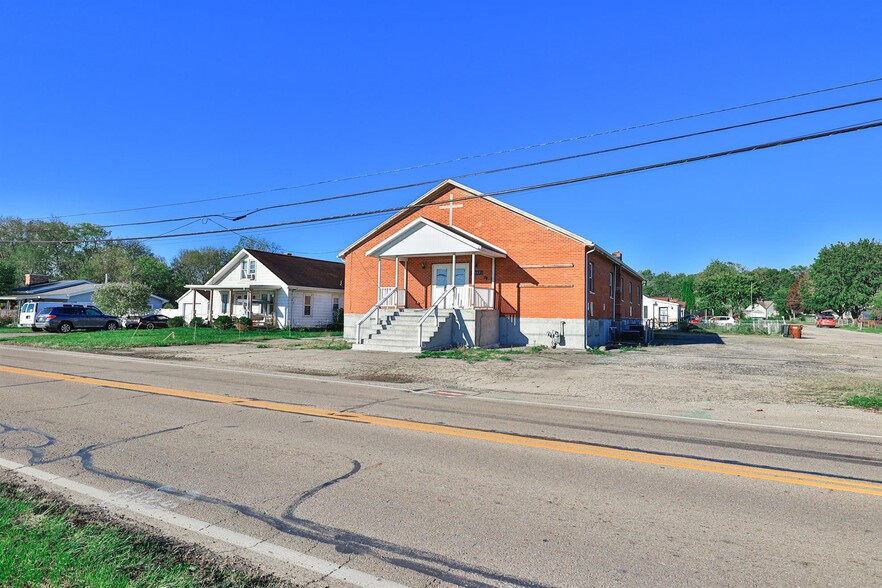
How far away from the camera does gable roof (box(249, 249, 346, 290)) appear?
3694cm

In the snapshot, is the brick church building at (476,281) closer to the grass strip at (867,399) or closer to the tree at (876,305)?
the grass strip at (867,399)

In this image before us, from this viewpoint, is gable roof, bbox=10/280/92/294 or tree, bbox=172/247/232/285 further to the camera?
tree, bbox=172/247/232/285

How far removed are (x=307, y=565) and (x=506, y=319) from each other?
20.6 metres

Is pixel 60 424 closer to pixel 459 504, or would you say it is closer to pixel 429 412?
pixel 429 412

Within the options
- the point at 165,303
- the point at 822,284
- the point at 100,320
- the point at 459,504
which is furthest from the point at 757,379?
the point at 822,284

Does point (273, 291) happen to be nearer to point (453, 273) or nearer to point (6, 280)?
point (453, 273)

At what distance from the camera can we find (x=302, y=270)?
39.8 m

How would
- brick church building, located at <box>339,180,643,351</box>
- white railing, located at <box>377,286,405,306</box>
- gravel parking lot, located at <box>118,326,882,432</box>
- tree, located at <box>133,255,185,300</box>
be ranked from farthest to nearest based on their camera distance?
tree, located at <box>133,255,185,300</box> → white railing, located at <box>377,286,405,306</box> → brick church building, located at <box>339,180,643,351</box> → gravel parking lot, located at <box>118,326,882,432</box>

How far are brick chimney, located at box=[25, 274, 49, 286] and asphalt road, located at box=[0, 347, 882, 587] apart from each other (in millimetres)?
63465

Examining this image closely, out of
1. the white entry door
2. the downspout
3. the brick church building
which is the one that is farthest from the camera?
the white entry door

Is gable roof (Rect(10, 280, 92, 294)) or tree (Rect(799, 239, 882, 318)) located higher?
tree (Rect(799, 239, 882, 318))

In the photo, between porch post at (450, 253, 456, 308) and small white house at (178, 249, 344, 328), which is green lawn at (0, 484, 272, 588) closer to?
porch post at (450, 253, 456, 308)

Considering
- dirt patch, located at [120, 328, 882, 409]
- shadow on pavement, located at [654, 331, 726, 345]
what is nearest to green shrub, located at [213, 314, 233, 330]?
dirt patch, located at [120, 328, 882, 409]

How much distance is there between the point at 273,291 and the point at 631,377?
Answer: 94.6 feet
